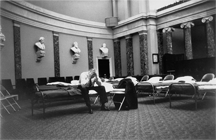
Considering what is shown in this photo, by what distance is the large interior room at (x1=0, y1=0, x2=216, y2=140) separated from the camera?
361 centimetres

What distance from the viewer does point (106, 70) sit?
1466 cm

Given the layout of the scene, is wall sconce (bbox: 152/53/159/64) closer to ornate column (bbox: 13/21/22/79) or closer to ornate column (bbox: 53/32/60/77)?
ornate column (bbox: 53/32/60/77)

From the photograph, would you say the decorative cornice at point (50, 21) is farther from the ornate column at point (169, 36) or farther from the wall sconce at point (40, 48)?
the ornate column at point (169, 36)

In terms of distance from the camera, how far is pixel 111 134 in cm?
304

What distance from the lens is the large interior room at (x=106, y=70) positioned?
3607mm

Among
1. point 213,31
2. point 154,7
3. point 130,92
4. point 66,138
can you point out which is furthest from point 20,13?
point 213,31

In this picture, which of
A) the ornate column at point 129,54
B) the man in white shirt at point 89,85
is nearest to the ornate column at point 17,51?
the man in white shirt at point 89,85

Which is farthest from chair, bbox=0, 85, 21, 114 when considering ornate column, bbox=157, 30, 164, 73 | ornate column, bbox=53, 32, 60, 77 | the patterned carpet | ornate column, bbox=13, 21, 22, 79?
ornate column, bbox=157, 30, 164, 73

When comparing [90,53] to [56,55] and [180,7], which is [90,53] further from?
[180,7]

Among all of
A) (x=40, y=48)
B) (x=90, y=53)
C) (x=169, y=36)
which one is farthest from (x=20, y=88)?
(x=169, y=36)

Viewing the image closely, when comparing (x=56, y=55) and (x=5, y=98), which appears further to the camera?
(x=56, y=55)

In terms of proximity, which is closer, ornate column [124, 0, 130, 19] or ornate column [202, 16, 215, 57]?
ornate column [202, 16, 215, 57]

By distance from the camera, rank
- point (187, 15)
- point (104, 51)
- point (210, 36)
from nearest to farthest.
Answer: point (210, 36) → point (187, 15) → point (104, 51)

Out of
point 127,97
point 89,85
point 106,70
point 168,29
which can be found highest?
point 168,29
